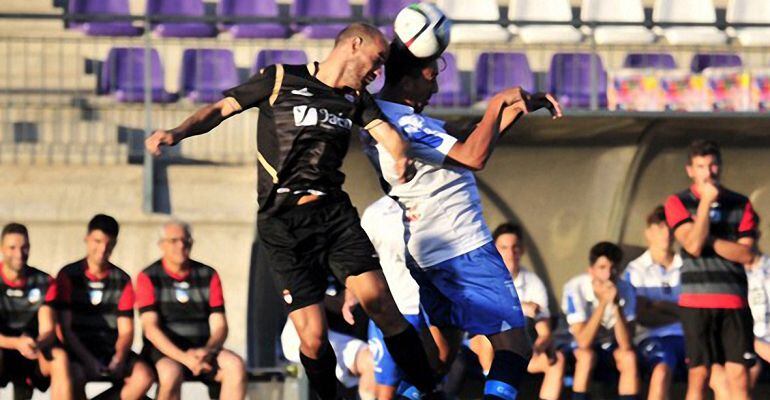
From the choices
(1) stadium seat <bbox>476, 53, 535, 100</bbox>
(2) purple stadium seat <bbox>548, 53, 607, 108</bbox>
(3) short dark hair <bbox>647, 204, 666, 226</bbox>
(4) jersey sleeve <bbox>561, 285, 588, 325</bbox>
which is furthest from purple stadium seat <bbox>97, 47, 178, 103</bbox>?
A: (3) short dark hair <bbox>647, 204, 666, 226</bbox>

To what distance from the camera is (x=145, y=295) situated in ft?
32.8

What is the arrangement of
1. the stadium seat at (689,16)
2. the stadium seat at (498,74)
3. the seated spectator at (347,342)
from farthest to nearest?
the stadium seat at (689,16) < the stadium seat at (498,74) < the seated spectator at (347,342)

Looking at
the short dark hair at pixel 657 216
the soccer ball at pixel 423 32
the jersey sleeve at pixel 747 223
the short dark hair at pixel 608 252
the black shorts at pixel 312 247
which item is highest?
the soccer ball at pixel 423 32

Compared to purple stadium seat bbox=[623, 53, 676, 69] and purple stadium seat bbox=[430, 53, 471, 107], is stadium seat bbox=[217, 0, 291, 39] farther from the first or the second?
purple stadium seat bbox=[623, 53, 676, 69]

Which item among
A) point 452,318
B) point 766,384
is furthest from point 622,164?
point 452,318

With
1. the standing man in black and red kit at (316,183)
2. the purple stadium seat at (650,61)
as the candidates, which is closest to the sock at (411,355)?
the standing man in black and red kit at (316,183)

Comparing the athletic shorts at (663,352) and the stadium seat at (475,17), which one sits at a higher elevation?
the stadium seat at (475,17)

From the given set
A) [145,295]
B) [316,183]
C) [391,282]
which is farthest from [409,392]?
[145,295]

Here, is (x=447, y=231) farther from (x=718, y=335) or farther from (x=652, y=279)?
(x=652, y=279)

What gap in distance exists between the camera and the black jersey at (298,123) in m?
6.52

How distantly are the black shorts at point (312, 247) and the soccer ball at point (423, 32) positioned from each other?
765 millimetres

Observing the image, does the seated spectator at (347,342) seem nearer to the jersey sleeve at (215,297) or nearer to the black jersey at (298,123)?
the jersey sleeve at (215,297)

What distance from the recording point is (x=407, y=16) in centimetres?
677

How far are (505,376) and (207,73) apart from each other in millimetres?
9261
